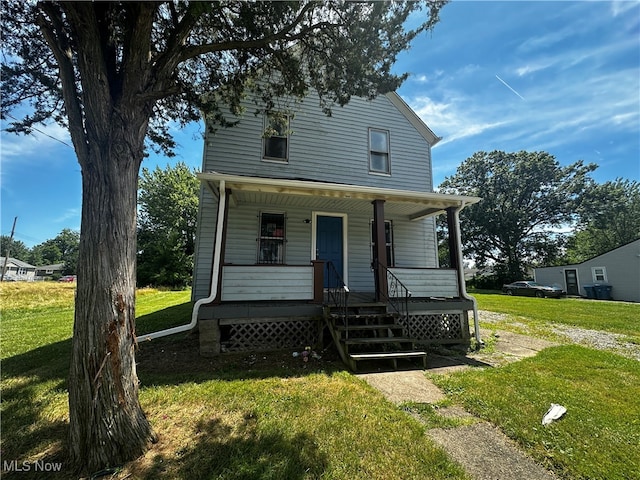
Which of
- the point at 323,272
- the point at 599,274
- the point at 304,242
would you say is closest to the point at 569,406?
the point at 323,272

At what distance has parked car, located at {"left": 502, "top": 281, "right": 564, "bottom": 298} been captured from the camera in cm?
2136

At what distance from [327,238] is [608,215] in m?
36.2

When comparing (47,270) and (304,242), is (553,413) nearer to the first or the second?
(304,242)

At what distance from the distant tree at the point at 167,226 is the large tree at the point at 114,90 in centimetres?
2471

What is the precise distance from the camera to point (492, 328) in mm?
8719

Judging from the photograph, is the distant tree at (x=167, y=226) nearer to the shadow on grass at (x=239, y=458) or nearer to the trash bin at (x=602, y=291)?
the shadow on grass at (x=239, y=458)

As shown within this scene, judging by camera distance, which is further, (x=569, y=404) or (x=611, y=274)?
(x=611, y=274)

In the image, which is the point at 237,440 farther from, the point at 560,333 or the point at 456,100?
the point at 456,100

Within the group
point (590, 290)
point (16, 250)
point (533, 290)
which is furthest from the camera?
point (16, 250)

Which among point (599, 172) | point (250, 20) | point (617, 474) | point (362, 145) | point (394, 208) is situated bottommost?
point (617, 474)

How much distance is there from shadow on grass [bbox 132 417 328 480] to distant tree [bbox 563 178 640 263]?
39.2 m

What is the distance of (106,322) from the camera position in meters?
2.50

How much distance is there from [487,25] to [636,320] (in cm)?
1118

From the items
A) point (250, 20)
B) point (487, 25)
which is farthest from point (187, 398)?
point (487, 25)
